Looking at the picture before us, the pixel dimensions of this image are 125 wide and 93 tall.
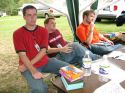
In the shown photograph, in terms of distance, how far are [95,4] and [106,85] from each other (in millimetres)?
4009

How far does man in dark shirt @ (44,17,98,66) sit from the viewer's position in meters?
4.16

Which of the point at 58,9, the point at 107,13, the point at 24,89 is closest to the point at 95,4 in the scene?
the point at 58,9

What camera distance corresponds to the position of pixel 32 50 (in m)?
3.64

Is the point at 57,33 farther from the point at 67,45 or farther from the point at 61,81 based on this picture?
the point at 61,81

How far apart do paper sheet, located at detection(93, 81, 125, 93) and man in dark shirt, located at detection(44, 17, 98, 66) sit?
57.8 inches

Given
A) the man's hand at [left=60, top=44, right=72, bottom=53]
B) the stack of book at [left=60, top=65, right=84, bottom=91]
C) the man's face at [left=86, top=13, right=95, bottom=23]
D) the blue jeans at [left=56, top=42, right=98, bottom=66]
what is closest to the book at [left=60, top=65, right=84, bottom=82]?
the stack of book at [left=60, top=65, right=84, bottom=91]

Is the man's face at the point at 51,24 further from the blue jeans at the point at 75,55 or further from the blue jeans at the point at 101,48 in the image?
the blue jeans at the point at 101,48

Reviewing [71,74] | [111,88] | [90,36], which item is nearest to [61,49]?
[90,36]

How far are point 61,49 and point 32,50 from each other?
633mm

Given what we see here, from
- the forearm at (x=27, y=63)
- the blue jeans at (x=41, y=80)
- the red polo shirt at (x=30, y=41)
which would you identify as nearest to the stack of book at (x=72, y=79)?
the blue jeans at (x=41, y=80)

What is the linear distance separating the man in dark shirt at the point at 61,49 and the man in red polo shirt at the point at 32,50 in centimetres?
38

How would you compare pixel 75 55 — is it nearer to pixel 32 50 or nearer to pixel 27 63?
pixel 32 50

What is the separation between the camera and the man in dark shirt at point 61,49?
13.6ft

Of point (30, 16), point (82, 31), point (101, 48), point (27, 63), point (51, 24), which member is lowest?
point (101, 48)
